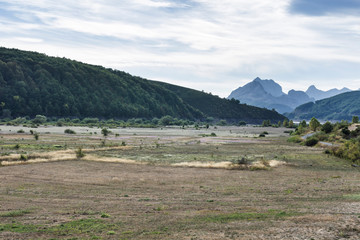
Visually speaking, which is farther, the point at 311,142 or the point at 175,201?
the point at 311,142

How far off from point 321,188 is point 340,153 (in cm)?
2955

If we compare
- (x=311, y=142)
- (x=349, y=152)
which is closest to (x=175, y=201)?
(x=349, y=152)

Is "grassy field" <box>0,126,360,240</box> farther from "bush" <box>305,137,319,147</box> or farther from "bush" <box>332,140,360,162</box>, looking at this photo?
"bush" <box>305,137,319,147</box>

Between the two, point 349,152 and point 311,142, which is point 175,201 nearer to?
point 349,152

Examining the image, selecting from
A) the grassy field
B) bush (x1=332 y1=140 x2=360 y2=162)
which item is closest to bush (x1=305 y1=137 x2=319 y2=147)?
bush (x1=332 y1=140 x2=360 y2=162)

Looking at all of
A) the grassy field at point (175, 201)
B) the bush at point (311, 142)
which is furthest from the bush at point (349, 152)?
the bush at point (311, 142)

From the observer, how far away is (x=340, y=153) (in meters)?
55.2

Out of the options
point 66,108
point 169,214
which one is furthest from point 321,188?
point 66,108

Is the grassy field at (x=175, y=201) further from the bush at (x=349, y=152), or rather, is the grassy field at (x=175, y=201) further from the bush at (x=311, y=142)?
the bush at (x=311, y=142)

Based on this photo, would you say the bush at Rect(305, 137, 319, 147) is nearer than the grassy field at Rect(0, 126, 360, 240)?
No

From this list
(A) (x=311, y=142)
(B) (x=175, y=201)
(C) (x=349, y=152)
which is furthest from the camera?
(A) (x=311, y=142)

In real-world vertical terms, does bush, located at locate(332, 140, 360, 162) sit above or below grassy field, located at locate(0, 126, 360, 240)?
above

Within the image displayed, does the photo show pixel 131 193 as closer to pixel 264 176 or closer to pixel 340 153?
pixel 264 176

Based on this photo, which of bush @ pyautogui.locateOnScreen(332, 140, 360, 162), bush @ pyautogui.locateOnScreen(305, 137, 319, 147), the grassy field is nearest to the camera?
the grassy field
